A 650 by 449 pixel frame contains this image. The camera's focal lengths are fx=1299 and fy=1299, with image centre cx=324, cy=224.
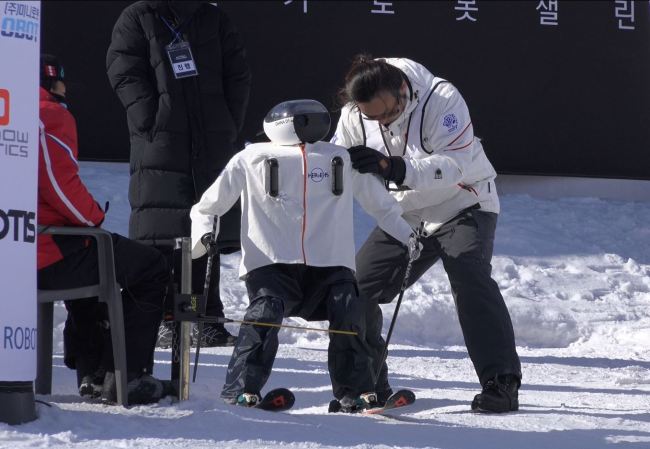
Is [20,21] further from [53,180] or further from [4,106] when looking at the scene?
[53,180]

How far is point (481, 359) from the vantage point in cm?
516

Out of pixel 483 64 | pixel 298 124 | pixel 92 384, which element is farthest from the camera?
pixel 483 64

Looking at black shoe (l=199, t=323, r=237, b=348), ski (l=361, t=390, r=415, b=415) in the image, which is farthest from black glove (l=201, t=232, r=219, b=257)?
black shoe (l=199, t=323, r=237, b=348)

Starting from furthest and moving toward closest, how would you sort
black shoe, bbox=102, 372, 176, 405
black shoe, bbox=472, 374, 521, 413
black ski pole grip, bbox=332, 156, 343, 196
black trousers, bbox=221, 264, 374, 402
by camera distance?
1. black shoe, bbox=472, 374, 521, 413
2. black ski pole grip, bbox=332, 156, 343, 196
3. black trousers, bbox=221, 264, 374, 402
4. black shoe, bbox=102, 372, 176, 405

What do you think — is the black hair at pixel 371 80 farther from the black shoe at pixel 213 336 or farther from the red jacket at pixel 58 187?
the black shoe at pixel 213 336

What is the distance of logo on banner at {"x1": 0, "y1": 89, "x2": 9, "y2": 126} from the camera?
3771 mm

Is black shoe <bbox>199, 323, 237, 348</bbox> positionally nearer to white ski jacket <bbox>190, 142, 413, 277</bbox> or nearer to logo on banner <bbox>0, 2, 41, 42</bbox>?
white ski jacket <bbox>190, 142, 413, 277</bbox>

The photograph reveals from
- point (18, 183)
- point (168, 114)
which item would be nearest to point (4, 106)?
point (18, 183)

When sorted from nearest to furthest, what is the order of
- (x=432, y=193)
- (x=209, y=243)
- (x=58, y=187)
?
(x=58, y=187) < (x=209, y=243) < (x=432, y=193)

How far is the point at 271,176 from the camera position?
15.9 feet

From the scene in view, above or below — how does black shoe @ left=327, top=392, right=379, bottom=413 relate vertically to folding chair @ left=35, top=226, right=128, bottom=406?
below

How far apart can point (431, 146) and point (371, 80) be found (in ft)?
1.42

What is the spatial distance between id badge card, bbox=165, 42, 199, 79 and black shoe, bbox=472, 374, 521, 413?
2.30 metres

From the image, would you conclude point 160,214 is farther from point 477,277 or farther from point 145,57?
point 477,277
